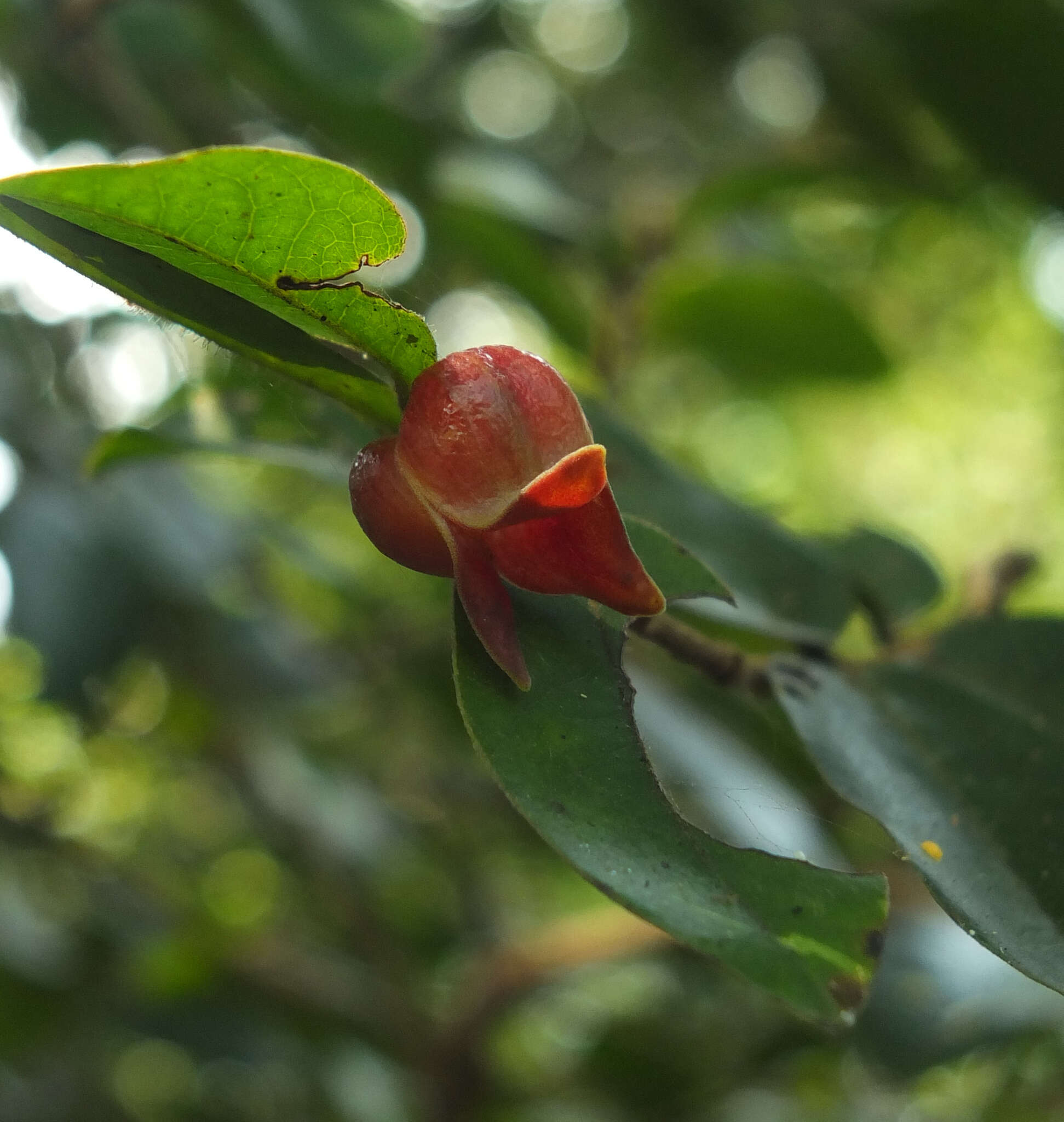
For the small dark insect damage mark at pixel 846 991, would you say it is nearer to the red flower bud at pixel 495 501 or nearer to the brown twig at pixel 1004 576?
the red flower bud at pixel 495 501

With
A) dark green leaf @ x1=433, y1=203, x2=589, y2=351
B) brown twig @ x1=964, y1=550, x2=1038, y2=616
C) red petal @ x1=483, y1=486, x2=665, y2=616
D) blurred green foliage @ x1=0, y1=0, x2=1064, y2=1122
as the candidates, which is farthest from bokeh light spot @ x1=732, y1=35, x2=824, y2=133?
red petal @ x1=483, y1=486, x2=665, y2=616

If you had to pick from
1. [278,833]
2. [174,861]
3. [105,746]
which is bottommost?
[174,861]

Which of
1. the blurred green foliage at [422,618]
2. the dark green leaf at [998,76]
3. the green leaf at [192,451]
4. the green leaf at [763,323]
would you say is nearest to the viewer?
the green leaf at [192,451]

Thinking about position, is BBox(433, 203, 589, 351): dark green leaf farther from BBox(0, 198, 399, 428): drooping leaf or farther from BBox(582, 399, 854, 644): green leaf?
BBox(0, 198, 399, 428): drooping leaf

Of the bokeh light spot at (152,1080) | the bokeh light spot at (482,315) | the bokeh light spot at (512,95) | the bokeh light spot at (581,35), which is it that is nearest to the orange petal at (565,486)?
the bokeh light spot at (482,315)

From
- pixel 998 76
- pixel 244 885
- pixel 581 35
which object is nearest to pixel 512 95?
pixel 581 35

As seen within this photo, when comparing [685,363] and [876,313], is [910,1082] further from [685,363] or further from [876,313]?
[876,313]

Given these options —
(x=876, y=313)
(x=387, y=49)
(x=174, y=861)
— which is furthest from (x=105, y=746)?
(x=876, y=313)

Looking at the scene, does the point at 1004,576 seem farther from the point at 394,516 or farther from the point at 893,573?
the point at 394,516
